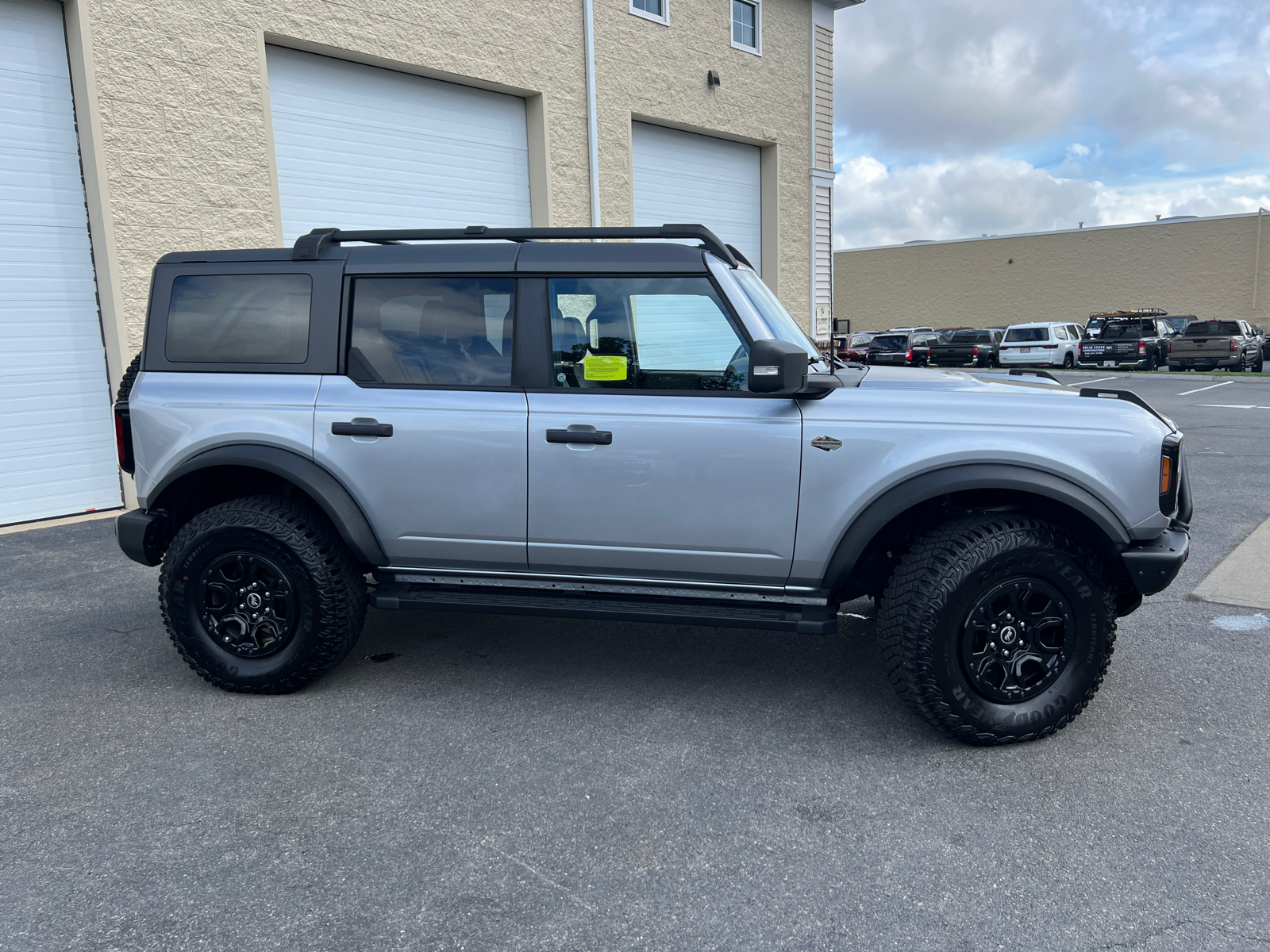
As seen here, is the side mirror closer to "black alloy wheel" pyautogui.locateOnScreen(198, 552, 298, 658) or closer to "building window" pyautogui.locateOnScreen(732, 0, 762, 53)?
"black alloy wheel" pyautogui.locateOnScreen(198, 552, 298, 658)

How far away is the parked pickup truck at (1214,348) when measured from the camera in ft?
84.7

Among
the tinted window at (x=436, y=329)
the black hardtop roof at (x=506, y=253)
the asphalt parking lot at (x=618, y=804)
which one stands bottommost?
the asphalt parking lot at (x=618, y=804)

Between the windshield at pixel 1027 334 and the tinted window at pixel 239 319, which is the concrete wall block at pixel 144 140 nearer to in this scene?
the tinted window at pixel 239 319

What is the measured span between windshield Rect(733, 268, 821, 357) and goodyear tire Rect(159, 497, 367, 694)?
207 cm

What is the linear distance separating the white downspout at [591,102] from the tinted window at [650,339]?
776cm

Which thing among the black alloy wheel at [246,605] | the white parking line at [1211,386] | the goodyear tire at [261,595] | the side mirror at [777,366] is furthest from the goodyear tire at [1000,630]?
the white parking line at [1211,386]

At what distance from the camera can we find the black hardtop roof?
361 centimetres

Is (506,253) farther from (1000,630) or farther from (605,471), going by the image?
(1000,630)

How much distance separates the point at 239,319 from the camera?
12.8 feet

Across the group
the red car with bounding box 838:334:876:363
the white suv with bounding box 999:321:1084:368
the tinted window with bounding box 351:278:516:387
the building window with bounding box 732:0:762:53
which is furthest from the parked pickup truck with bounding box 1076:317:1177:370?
the tinted window with bounding box 351:278:516:387

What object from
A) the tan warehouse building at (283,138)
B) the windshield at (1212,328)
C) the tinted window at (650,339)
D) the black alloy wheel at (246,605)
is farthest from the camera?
the windshield at (1212,328)

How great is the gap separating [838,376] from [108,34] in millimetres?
7108

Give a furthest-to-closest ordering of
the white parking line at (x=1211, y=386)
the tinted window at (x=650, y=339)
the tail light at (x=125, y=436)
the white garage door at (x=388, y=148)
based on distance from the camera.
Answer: the white parking line at (x=1211, y=386)
the white garage door at (x=388, y=148)
the tail light at (x=125, y=436)
the tinted window at (x=650, y=339)

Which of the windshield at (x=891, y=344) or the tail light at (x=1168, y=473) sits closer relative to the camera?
the tail light at (x=1168, y=473)
